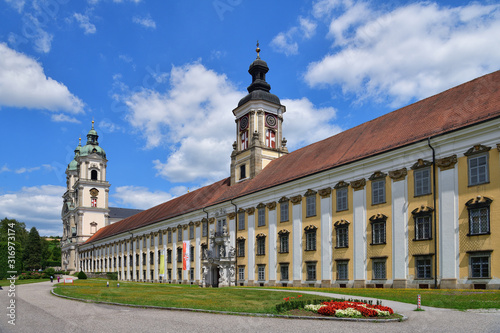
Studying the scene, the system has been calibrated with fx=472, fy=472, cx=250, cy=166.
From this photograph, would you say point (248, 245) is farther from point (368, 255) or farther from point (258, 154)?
point (368, 255)

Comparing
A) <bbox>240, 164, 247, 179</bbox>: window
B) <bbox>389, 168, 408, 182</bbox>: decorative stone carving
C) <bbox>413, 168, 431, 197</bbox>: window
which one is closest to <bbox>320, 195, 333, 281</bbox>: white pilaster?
<bbox>389, 168, 408, 182</bbox>: decorative stone carving

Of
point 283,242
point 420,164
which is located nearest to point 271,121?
point 283,242

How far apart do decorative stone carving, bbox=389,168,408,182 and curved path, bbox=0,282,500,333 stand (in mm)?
13682

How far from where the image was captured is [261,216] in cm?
4803

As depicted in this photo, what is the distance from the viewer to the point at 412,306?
2167cm

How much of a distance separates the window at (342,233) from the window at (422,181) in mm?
7185

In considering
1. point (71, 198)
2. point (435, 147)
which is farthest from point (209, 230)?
point (71, 198)

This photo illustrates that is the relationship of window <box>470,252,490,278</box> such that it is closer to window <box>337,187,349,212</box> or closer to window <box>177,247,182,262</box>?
window <box>337,187,349,212</box>

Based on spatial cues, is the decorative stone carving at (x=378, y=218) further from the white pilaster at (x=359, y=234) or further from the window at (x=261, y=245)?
the window at (x=261, y=245)

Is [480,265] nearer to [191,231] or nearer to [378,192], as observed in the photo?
[378,192]

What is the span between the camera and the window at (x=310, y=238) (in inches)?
1596

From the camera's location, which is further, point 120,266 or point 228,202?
point 120,266

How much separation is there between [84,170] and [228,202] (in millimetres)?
87848

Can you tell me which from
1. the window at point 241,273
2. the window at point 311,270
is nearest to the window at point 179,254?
the window at point 241,273
